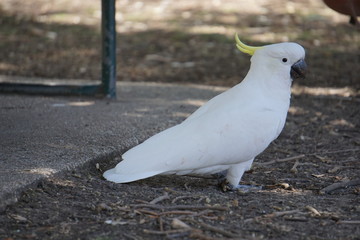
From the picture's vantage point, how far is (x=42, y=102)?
4.72 m

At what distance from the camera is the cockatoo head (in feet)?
10.9

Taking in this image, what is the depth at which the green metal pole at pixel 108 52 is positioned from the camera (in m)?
4.84

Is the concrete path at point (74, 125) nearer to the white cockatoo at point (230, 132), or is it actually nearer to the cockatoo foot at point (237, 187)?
the white cockatoo at point (230, 132)

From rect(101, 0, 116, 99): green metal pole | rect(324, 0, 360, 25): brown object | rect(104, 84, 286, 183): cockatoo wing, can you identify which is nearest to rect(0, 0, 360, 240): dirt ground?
rect(104, 84, 286, 183): cockatoo wing

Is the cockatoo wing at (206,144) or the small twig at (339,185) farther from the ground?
the cockatoo wing at (206,144)

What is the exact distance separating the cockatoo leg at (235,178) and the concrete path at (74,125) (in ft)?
2.16

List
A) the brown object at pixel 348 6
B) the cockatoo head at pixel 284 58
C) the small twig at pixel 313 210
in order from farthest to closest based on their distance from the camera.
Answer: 1. the brown object at pixel 348 6
2. the cockatoo head at pixel 284 58
3. the small twig at pixel 313 210

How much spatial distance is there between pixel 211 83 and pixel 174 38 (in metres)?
1.83

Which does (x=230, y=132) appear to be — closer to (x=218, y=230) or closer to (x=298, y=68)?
(x=298, y=68)

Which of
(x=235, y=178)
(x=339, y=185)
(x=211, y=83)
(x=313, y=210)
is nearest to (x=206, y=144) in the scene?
(x=235, y=178)

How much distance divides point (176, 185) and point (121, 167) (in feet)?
1.21

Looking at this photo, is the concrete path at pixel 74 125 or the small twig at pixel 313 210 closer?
the small twig at pixel 313 210

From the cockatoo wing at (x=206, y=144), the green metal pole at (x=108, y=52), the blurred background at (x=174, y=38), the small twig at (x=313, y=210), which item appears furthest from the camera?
the blurred background at (x=174, y=38)

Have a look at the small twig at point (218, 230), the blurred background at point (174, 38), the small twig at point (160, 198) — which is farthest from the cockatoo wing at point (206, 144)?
the blurred background at point (174, 38)
